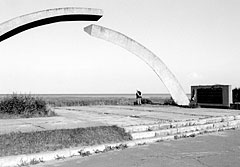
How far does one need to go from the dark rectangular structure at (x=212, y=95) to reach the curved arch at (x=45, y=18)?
8.36 m

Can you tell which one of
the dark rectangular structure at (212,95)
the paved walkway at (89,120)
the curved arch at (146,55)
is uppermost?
the curved arch at (146,55)

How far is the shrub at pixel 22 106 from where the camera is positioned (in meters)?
11.2

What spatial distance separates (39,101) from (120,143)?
19.7 feet

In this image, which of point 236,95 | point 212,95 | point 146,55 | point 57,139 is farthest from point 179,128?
point 236,95

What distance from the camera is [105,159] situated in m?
5.57

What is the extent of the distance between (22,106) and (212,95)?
11.6 m

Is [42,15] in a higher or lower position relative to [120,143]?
higher

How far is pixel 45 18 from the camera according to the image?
13.1 metres

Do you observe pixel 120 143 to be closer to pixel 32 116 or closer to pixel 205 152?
pixel 205 152

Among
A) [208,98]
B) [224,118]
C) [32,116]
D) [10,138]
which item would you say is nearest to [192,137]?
[224,118]

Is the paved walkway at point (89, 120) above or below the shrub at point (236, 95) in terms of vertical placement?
below

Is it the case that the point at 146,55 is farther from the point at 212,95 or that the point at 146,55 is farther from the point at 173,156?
the point at 173,156

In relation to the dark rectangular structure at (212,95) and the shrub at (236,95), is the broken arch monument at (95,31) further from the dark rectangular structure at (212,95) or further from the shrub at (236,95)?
the shrub at (236,95)

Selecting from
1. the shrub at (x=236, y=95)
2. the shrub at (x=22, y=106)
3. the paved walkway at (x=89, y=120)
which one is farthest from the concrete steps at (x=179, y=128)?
the shrub at (x=236, y=95)
